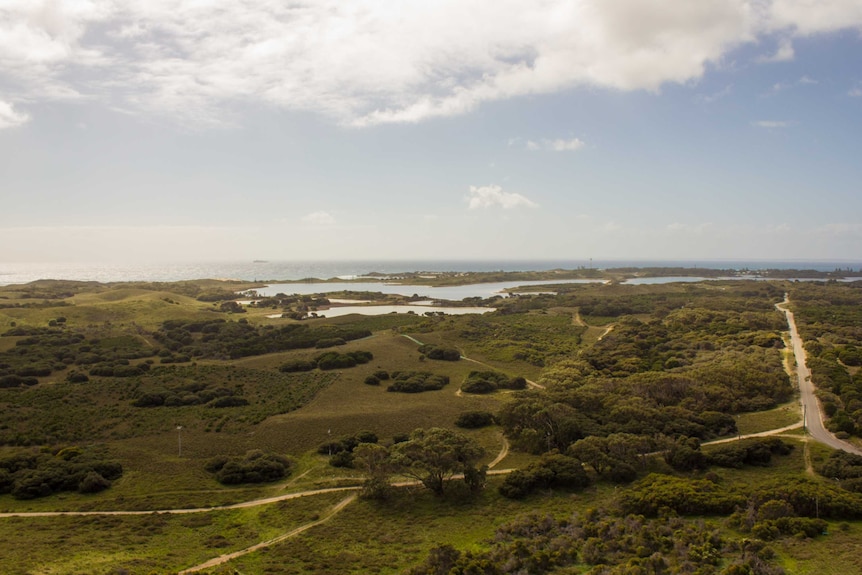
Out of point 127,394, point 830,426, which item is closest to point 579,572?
point 830,426

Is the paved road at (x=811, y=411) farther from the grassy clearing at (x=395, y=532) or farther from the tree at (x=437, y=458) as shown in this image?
the tree at (x=437, y=458)

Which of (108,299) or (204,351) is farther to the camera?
(108,299)

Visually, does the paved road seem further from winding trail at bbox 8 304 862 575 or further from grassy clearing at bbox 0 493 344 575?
grassy clearing at bbox 0 493 344 575

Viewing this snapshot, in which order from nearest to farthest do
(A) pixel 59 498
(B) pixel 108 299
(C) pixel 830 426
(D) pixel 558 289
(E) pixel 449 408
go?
1. (A) pixel 59 498
2. (C) pixel 830 426
3. (E) pixel 449 408
4. (B) pixel 108 299
5. (D) pixel 558 289

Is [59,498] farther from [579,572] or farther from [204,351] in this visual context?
[204,351]

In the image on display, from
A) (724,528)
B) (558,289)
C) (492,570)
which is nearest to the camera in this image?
(492,570)

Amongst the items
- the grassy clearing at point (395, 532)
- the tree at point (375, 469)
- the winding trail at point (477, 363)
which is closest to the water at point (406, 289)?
the winding trail at point (477, 363)

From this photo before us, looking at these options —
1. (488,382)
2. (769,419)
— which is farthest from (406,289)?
(769,419)
